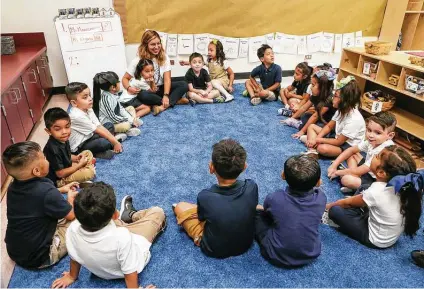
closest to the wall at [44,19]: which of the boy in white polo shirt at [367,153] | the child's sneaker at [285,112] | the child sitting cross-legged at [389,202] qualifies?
the child's sneaker at [285,112]

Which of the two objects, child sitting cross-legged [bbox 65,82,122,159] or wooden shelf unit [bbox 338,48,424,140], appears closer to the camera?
child sitting cross-legged [bbox 65,82,122,159]

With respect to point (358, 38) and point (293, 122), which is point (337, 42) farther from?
point (293, 122)

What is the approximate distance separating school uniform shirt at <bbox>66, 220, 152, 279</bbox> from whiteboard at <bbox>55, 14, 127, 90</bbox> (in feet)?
8.10

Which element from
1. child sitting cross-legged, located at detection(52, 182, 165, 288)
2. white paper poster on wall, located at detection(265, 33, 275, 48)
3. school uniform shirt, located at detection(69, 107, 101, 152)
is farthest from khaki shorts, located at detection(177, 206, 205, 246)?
white paper poster on wall, located at detection(265, 33, 275, 48)

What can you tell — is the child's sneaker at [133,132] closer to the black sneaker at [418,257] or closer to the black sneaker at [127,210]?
the black sneaker at [127,210]

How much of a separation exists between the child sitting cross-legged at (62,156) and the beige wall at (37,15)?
75.7 inches

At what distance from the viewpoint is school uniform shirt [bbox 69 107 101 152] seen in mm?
2137

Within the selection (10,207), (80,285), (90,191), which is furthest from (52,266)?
(90,191)

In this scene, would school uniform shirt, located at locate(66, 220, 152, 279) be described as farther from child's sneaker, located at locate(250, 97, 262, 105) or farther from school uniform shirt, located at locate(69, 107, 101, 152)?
child's sneaker, located at locate(250, 97, 262, 105)

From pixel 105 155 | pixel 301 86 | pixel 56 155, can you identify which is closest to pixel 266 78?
pixel 301 86

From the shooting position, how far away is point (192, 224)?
1.61 metres

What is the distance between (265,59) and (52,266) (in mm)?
2715

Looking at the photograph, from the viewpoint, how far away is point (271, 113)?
3.18m

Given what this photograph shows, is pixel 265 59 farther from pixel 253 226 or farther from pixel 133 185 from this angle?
pixel 253 226
